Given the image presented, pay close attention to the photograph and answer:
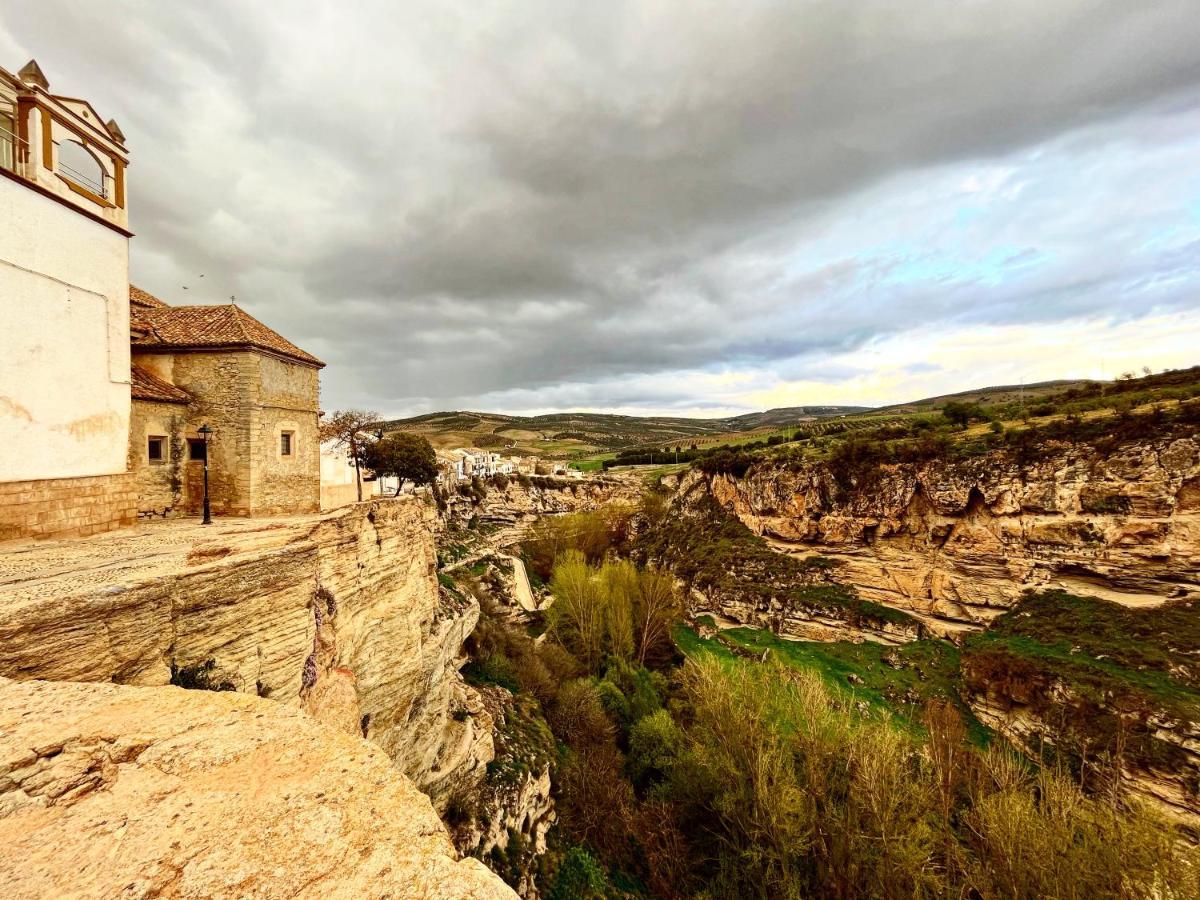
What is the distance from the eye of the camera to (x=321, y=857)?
2.12m

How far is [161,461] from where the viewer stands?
10.3m

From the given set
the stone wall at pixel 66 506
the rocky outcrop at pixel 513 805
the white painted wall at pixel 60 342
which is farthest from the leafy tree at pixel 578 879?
the white painted wall at pixel 60 342

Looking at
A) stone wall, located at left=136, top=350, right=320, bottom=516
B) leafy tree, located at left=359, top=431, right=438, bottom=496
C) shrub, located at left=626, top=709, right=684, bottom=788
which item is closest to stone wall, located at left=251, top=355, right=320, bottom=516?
stone wall, located at left=136, top=350, right=320, bottom=516

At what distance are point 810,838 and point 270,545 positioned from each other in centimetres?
1363

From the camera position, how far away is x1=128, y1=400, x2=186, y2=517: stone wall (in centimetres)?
980

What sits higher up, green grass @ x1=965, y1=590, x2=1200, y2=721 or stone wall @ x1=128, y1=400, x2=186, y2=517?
stone wall @ x1=128, y1=400, x2=186, y2=517

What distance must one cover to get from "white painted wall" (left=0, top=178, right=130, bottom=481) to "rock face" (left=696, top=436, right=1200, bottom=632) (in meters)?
30.2

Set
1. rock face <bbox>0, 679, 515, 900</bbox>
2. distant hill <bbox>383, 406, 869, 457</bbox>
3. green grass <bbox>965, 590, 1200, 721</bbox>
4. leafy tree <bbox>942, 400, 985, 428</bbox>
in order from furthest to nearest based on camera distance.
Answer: distant hill <bbox>383, 406, 869, 457</bbox> → leafy tree <bbox>942, 400, 985, 428</bbox> → green grass <bbox>965, 590, 1200, 721</bbox> → rock face <bbox>0, 679, 515, 900</bbox>

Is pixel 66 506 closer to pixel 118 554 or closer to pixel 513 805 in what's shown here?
pixel 118 554

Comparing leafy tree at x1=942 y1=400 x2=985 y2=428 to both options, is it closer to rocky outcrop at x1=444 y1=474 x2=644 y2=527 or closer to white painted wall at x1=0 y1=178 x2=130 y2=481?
rocky outcrop at x1=444 y1=474 x2=644 y2=527

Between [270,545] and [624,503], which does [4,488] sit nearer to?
[270,545]

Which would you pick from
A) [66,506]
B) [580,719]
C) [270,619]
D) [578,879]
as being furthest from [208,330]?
[580,719]

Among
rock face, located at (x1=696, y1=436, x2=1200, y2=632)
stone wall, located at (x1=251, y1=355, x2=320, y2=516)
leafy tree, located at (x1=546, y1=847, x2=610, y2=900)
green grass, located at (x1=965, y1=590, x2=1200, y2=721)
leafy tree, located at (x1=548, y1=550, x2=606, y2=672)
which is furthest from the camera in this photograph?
leafy tree, located at (x1=548, y1=550, x2=606, y2=672)

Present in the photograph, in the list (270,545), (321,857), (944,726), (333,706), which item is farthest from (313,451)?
(944,726)
